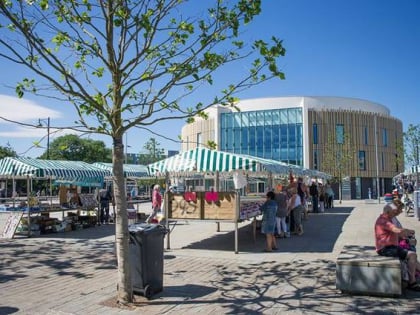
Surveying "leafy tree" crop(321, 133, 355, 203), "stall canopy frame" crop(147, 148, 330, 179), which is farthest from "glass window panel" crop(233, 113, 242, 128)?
"stall canopy frame" crop(147, 148, 330, 179)

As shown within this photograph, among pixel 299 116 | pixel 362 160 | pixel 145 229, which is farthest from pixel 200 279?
pixel 362 160

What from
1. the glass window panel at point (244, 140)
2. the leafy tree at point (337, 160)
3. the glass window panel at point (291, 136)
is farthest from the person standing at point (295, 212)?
the glass window panel at point (244, 140)

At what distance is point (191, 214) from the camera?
11562 mm

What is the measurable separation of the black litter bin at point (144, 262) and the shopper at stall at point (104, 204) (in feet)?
39.5

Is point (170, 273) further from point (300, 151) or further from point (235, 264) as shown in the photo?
point (300, 151)

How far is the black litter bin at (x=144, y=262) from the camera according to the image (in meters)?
6.62

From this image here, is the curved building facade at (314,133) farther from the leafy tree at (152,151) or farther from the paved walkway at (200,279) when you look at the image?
the paved walkway at (200,279)

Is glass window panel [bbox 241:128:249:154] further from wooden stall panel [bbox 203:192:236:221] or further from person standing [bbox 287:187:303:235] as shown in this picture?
wooden stall panel [bbox 203:192:236:221]

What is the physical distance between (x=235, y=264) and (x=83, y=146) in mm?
66433

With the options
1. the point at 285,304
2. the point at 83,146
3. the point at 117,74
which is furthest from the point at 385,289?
the point at 83,146

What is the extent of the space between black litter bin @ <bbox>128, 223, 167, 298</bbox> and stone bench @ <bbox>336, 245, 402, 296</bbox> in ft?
9.46

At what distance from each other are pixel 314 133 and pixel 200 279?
50984 mm

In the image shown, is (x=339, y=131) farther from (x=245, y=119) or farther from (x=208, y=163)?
(x=208, y=163)

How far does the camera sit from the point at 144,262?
6.68m
